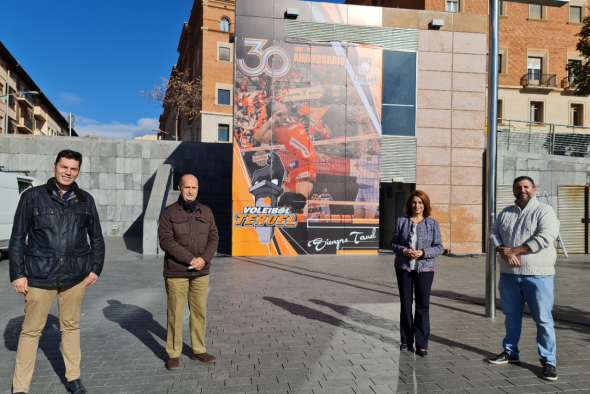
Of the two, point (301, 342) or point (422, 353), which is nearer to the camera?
point (422, 353)

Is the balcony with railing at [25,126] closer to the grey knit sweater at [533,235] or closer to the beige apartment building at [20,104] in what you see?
the beige apartment building at [20,104]

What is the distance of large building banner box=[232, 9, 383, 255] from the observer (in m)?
13.8

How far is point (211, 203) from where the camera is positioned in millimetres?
18812

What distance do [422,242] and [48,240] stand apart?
3.55m

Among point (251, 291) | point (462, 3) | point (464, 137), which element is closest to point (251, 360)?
point (251, 291)

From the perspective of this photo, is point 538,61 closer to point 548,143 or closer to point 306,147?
point 548,143

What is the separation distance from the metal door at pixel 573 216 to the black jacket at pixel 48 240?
16.0 metres

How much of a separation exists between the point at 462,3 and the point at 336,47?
81.4 feet

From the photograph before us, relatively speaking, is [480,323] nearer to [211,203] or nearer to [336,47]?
[336,47]

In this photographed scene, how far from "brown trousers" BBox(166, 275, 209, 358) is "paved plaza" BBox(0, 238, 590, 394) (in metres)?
0.22

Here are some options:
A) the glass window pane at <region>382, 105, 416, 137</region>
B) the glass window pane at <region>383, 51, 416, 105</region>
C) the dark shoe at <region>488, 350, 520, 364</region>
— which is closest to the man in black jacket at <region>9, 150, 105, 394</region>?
the dark shoe at <region>488, 350, 520, 364</region>

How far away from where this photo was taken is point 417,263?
15.4 ft

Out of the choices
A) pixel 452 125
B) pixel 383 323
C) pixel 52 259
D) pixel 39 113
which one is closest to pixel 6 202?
pixel 52 259

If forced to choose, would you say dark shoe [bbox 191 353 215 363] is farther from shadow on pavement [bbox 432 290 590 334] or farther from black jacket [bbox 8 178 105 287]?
shadow on pavement [bbox 432 290 590 334]
